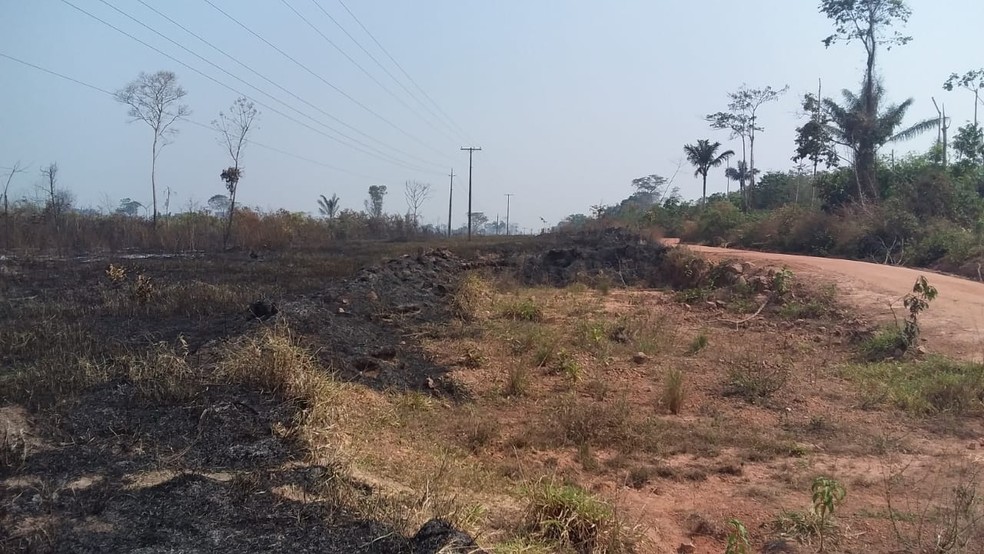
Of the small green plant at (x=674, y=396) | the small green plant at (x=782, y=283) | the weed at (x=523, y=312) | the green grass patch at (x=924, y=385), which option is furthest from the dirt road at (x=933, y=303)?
the weed at (x=523, y=312)

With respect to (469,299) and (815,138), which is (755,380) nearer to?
(469,299)

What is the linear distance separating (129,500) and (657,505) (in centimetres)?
322

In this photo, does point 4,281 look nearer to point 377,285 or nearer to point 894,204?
point 377,285

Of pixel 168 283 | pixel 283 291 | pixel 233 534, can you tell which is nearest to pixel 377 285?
pixel 283 291

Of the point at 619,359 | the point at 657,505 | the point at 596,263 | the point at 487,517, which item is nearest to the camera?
the point at 487,517

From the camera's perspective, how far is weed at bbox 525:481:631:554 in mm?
3713

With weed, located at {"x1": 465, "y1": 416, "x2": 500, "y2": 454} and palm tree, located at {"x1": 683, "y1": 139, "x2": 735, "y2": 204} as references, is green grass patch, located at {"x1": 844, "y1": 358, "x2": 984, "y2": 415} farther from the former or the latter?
palm tree, located at {"x1": 683, "y1": 139, "x2": 735, "y2": 204}

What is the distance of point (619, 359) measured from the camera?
28.7 ft

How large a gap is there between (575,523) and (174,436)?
2.66 meters

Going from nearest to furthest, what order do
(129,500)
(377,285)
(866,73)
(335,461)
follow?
(129,500) < (335,461) < (377,285) < (866,73)

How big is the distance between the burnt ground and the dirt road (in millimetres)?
6644

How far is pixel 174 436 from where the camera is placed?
4531 mm

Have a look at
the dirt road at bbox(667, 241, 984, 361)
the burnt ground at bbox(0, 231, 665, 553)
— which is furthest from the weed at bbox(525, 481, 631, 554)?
the dirt road at bbox(667, 241, 984, 361)

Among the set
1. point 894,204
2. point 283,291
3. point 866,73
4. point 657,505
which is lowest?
point 657,505
